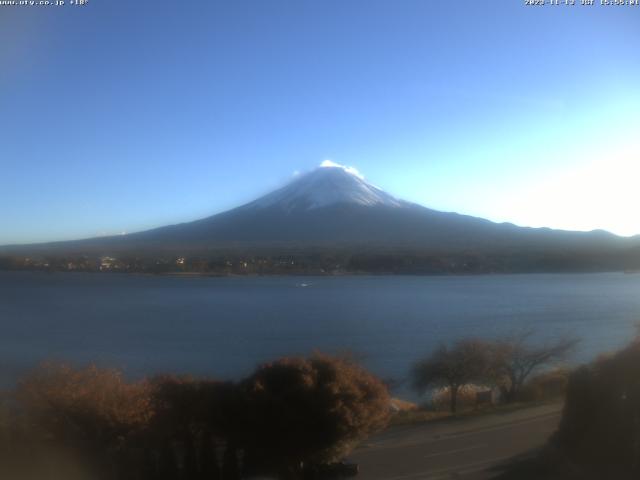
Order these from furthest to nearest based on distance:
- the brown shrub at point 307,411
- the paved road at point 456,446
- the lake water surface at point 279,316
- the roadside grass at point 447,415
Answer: the lake water surface at point 279,316
the roadside grass at point 447,415
the paved road at point 456,446
the brown shrub at point 307,411

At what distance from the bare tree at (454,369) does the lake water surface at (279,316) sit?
1763mm

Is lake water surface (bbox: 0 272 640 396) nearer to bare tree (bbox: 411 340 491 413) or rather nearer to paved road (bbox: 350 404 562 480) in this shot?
bare tree (bbox: 411 340 491 413)

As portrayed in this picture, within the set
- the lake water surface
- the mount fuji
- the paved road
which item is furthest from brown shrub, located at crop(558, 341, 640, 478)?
the mount fuji

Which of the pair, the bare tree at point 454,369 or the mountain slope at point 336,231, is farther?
the mountain slope at point 336,231

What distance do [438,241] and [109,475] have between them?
49.3 m

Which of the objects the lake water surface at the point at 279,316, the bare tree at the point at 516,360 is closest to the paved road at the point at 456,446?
the lake water surface at the point at 279,316

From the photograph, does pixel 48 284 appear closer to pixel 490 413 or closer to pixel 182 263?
pixel 182 263

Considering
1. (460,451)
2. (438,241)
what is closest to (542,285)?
(438,241)

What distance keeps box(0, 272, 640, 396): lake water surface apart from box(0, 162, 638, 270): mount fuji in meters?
7.42

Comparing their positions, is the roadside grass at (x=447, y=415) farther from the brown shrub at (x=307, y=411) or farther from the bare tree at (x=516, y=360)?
the brown shrub at (x=307, y=411)

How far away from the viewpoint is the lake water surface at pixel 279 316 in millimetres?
17266

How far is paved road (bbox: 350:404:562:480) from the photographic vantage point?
649 cm

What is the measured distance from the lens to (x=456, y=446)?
763cm

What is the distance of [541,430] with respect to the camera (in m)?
7.92
